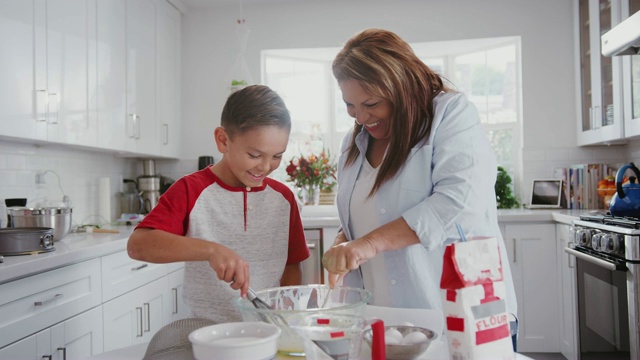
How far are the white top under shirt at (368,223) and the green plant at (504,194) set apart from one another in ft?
9.20

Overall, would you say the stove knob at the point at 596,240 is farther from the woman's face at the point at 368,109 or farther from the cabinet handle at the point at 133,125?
the cabinet handle at the point at 133,125

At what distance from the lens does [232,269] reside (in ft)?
3.26

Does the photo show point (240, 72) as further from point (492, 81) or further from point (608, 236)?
point (608, 236)

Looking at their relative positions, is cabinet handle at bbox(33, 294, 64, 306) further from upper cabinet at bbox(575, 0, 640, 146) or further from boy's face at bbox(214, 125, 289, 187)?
upper cabinet at bbox(575, 0, 640, 146)

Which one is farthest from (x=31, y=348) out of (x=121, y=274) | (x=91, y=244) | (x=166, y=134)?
(x=166, y=134)

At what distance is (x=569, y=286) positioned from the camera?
11.0ft

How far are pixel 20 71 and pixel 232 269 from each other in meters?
1.87

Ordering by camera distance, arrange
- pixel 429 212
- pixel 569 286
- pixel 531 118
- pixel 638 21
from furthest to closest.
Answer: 1. pixel 531 118
2. pixel 569 286
3. pixel 638 21
4. pixel 429 212

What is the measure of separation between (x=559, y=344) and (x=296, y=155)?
2331mm

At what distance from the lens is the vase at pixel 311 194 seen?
400cm

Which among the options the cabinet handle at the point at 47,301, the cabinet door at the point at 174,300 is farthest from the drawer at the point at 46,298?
the cabinet door at the point at 174,300

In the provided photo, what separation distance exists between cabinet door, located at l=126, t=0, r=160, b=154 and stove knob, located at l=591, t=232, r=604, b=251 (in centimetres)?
269

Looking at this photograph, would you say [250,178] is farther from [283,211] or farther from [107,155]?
[107,155]

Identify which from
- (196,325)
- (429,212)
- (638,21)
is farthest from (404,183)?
(638,21)
